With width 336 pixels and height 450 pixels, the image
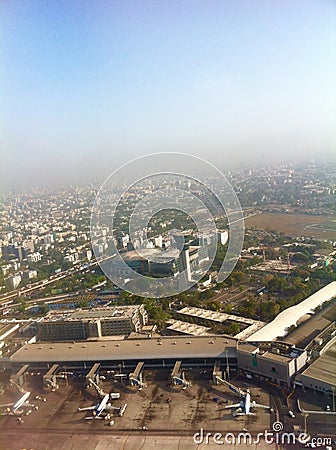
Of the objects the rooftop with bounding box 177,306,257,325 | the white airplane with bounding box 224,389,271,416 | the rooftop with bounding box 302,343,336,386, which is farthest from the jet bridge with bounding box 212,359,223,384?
the rooftop with bounding box 177,306,257,325

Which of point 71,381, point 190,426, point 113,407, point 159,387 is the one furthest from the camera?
point 71,381

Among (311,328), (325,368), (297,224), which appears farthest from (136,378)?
(297,224)

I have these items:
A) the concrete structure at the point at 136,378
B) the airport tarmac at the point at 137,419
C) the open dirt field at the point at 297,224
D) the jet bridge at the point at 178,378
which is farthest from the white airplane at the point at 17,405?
the open dirt field at the point at 297,224

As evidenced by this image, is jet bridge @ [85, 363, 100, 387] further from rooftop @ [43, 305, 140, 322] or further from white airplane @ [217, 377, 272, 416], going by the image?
white airplane @ [217, 377, 272, 416]

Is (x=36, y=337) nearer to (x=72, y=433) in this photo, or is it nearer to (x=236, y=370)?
(x=72, y=433)

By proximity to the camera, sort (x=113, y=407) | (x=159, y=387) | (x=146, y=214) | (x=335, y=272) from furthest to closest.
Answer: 1. (x=335, y=272)
2. (x=146, y=214)
3. (x=159, y=387)
4. (x=113, y=407)

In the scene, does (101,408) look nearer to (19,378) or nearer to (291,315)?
(19,378)

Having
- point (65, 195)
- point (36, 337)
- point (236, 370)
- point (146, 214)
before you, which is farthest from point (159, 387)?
point (65, 195)

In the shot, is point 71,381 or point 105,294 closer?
point 71,381
